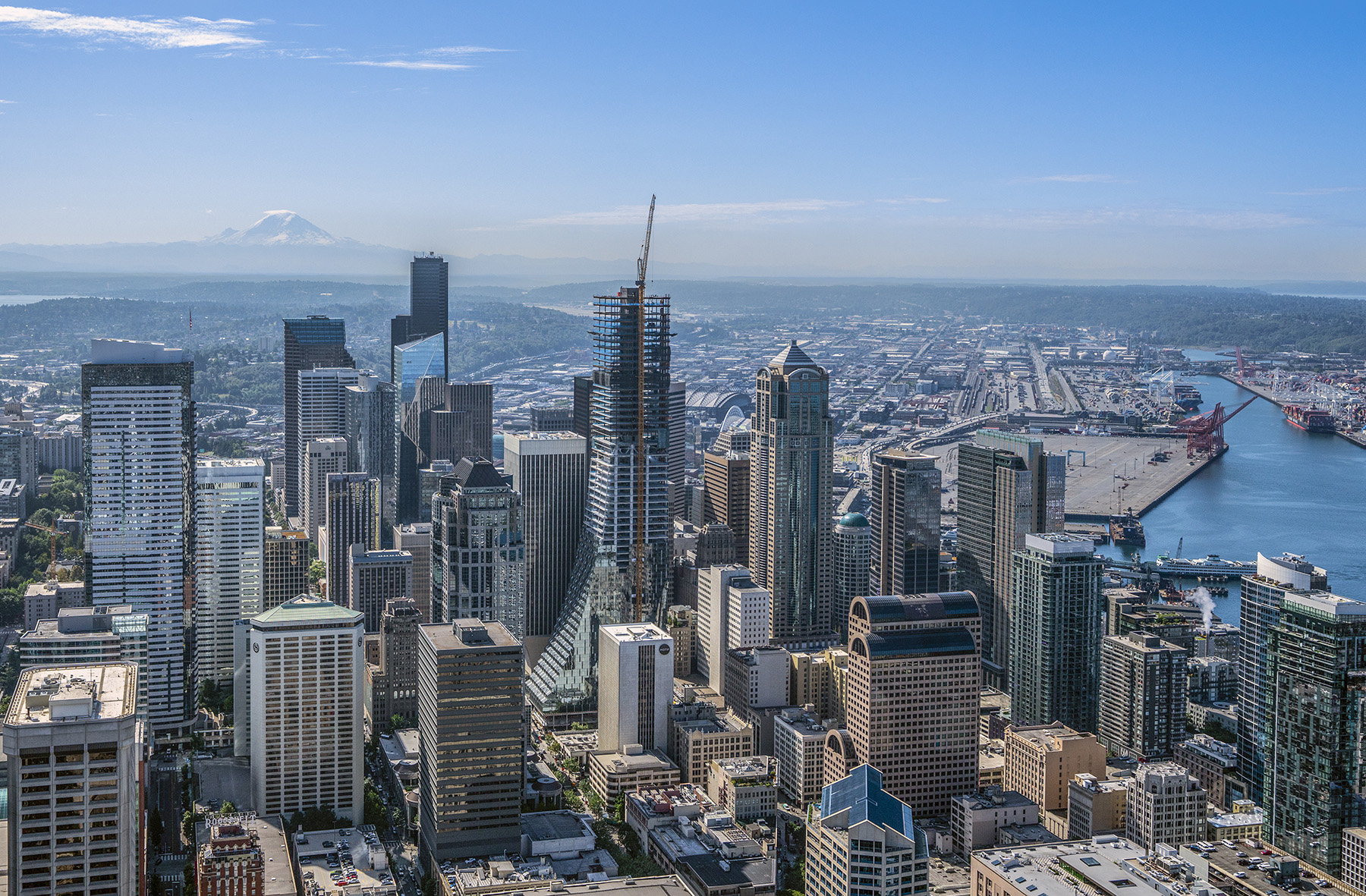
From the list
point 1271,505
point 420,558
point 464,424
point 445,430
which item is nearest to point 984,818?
point 420,558

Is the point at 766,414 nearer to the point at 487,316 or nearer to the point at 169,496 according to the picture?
the point at 169,496

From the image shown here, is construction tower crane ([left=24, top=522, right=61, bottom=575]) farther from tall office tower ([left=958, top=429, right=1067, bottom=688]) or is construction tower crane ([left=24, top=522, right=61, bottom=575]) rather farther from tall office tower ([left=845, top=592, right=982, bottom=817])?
tall office tower ([left=958, top=429, right=1067, bottom=688])

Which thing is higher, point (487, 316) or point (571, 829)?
point (487, 316)

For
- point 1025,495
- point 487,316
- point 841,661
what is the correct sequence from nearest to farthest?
1. point 841,661
2. point 1025,495
3. point 487,316

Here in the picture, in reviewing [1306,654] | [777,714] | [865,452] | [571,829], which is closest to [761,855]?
[571,829]

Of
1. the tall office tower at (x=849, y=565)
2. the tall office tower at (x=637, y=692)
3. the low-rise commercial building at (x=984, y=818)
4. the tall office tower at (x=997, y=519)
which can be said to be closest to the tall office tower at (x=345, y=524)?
the tall office tower at (x=849, y=565)

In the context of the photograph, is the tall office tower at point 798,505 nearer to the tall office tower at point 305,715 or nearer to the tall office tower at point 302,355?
the tall office tower at point 305,715

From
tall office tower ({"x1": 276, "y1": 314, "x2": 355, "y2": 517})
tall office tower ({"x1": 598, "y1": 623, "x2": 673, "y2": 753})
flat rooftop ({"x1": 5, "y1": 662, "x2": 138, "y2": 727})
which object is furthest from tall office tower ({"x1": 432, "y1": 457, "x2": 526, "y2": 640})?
tall office tower ({"x1": 276, "y1": 314, "x2": 355, "y2": 517})
